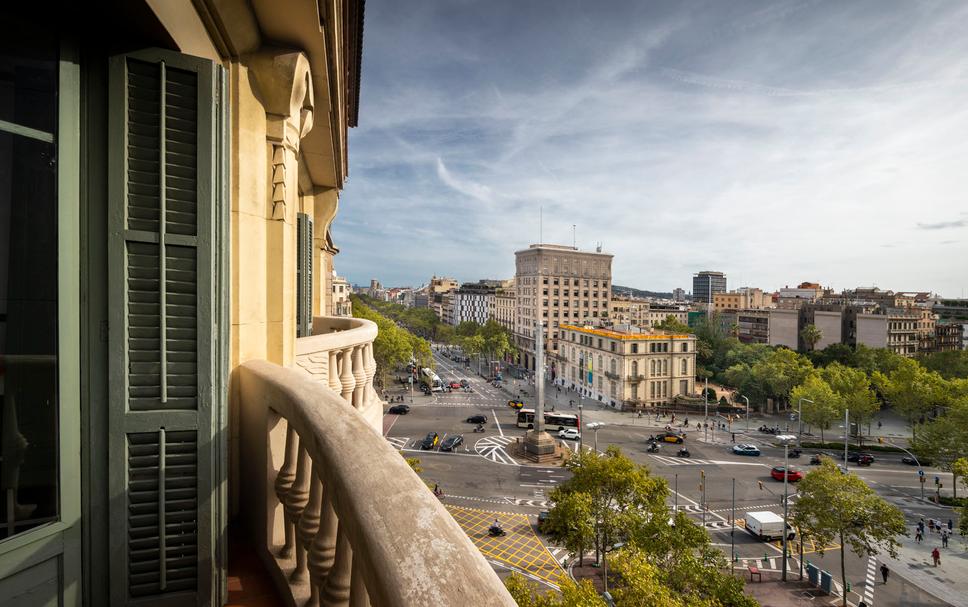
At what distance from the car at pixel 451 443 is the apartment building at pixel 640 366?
2352 centimetres

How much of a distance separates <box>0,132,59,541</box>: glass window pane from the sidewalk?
31.8 meters

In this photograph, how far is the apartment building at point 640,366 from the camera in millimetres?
55750

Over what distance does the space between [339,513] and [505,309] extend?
96051 mm

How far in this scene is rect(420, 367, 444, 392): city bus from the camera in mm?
64062

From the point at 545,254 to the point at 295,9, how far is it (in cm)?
7519

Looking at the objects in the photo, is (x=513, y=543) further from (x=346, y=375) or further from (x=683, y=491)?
(x=346, y=375)

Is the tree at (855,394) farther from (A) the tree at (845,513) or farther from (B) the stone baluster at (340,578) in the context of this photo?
(B) the stone baluster at (340,578)

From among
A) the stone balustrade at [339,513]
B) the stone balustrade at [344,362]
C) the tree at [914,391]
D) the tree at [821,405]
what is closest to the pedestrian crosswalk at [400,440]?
the stone balustrade at [344,362]

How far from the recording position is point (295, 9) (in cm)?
435

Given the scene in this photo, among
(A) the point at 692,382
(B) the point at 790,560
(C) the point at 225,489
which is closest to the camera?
(C) the point at 225,489

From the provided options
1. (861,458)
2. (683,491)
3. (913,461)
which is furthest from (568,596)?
(913,461)

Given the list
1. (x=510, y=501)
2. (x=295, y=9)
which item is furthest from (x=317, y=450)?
(x=510, y=501)

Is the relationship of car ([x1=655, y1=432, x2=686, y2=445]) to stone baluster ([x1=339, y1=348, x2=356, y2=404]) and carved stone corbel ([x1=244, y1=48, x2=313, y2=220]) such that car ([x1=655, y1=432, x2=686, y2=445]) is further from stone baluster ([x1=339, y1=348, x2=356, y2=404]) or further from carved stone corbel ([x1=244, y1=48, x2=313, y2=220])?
carved stone corbel ([x1=244, y1=48, x2=313, y2=220])

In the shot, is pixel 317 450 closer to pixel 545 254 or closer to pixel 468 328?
pixel 545 254
